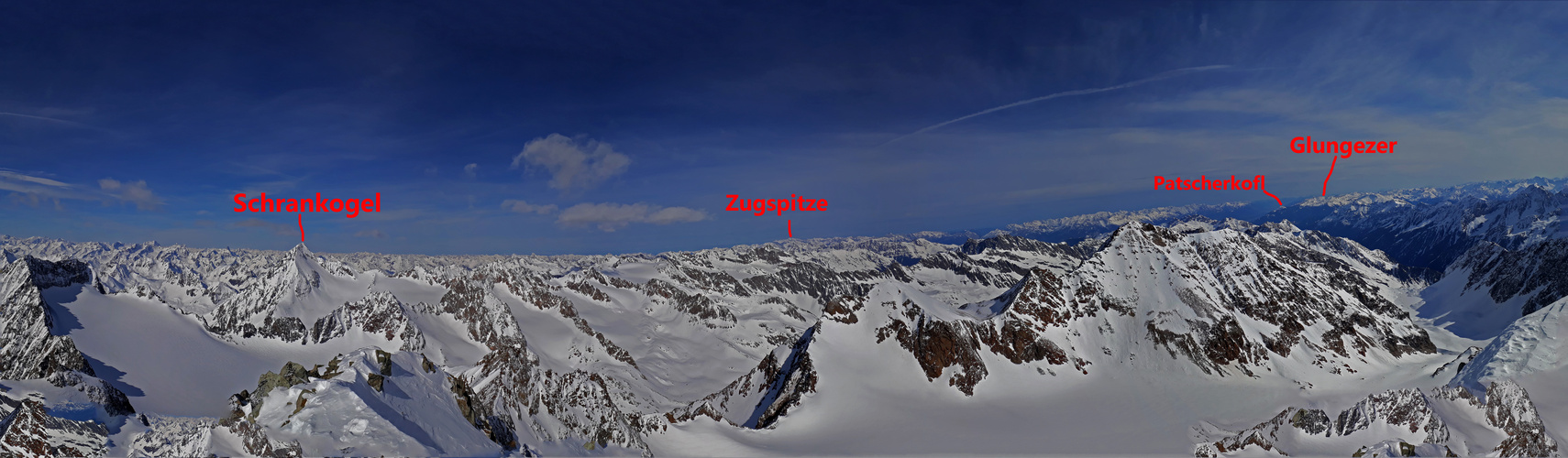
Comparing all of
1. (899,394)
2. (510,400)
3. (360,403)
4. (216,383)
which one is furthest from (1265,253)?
(216,383)

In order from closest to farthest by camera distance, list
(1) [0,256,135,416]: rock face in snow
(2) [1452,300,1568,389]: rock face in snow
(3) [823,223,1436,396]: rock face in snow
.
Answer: (2) [1452,300,1568,389]: rock face in snow
(1) [0,256,135,416]: rock face in snow
(3) [823,223,1436,396]: rock face in snow

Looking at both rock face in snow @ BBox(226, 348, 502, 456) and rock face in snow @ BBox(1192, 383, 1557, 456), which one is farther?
rock face in snow @ BBox(1192, 383, 1557, 456)

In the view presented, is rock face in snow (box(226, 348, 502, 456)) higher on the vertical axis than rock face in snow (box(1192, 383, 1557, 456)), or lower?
higher

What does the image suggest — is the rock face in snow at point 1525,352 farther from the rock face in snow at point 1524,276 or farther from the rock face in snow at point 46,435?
the rock face in snow at point 46,435

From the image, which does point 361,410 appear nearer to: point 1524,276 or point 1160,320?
point 1160,320

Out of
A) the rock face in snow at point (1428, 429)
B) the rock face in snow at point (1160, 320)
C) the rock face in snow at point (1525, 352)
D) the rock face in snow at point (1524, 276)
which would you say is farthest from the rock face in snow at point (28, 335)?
the rock face in snow at point (1524, 276)

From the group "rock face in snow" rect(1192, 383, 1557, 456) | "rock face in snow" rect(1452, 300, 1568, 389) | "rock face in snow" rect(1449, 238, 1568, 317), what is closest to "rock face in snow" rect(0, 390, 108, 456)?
"rock face in snow" rect(1192, 383, 1557, 456)

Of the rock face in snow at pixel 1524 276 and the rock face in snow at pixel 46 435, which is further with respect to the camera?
the rock face in snow at pixel 1524 276

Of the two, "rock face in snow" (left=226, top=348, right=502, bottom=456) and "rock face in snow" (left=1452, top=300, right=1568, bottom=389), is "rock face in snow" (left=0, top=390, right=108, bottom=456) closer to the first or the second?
"rock face in snow" (left=226, top=348, right=502, bottom=456)
